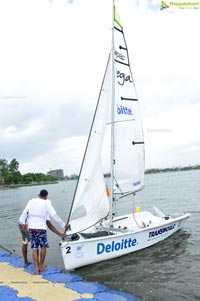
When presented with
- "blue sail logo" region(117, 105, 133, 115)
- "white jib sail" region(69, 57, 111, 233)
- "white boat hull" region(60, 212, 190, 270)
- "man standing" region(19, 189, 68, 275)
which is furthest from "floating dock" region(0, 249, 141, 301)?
"blue sail logo" region(117, 105, 133, 115)

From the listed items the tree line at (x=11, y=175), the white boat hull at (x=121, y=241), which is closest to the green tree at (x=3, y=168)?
the tree line at (x=11, y=175)

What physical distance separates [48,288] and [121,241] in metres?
3.84

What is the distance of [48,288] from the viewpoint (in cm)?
739

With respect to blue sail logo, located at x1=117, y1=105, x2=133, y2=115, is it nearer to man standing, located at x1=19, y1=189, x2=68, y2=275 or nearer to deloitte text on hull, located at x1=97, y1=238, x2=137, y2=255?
deloitte text on hull, located at x1=97, y1=238, x2=137, y2=255

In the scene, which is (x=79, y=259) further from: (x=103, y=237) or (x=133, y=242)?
(x=133, y=242)

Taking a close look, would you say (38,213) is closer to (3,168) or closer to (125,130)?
(125,130)

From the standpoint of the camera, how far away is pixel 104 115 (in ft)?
37.6

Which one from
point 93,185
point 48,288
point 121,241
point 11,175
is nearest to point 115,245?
Result: point 121,241

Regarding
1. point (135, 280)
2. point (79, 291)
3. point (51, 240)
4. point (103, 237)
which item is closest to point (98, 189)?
point (103, 237)

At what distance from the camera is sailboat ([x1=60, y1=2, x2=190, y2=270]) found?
10.3 m

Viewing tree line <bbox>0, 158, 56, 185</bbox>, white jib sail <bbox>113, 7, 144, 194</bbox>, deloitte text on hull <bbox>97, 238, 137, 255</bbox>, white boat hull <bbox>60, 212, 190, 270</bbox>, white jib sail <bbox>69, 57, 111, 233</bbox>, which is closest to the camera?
white boat hull <bbox>60, 212, 190, 270</bbox>

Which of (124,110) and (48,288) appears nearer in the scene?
(48,288)

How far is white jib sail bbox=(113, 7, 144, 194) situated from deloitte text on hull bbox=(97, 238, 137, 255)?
191 centimetres

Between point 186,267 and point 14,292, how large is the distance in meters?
5.78
